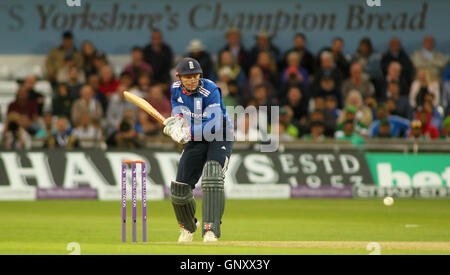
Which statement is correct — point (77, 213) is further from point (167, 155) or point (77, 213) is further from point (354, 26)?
point (354, 26)

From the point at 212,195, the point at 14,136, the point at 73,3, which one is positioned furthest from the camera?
the point at 73,3

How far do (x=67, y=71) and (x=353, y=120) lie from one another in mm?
6510

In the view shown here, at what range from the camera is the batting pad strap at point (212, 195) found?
10828 millimetres

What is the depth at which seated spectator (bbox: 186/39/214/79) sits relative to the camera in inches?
846

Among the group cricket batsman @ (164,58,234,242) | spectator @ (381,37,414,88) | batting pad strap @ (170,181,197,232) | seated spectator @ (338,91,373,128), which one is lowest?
batting pad strap @ (170,181,197,232)

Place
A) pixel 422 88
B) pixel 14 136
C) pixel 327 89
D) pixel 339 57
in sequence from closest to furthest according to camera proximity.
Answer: pixel 14 136 → pixel 327 89 → pixel 422 88 → pixel 339 57

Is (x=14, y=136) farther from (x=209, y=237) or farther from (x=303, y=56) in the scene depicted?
(x=209, y=237)

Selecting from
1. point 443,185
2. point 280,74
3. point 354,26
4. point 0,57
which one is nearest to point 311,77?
point 280,74

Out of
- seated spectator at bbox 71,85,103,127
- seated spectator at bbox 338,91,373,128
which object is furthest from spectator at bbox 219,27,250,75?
seated spectator at bbox 71,85,103,127

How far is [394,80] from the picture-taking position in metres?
22.1

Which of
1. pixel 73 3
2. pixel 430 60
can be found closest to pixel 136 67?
pixel 73 3

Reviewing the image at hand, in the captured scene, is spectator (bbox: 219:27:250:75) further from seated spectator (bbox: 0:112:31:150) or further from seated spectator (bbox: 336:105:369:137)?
seated spectator (bbox: 0:112:31:150)

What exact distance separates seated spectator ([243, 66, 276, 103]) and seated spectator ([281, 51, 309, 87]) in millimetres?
484

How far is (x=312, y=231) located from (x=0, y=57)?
13.0m
